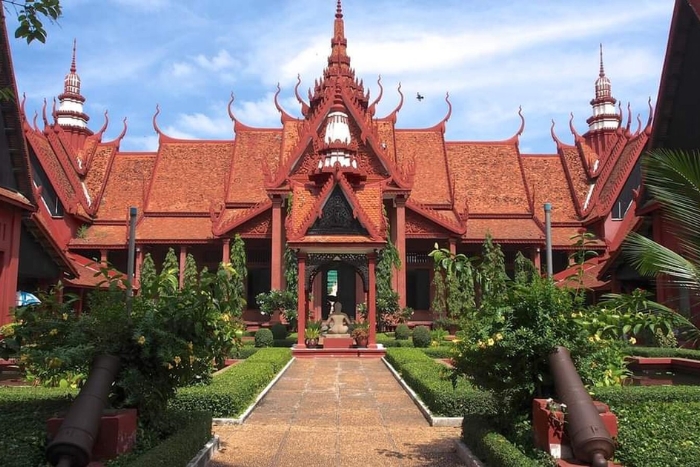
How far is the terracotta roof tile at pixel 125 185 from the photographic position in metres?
27.0

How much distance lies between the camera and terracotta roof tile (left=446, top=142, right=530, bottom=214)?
26.8 meters

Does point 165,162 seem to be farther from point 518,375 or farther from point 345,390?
point 518,375

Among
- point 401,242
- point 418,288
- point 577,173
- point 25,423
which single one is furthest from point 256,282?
point 25,423

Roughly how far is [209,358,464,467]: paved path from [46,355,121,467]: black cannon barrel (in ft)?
5.21

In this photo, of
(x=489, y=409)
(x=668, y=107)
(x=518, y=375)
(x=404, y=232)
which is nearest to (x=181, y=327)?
(x=518, y=375)

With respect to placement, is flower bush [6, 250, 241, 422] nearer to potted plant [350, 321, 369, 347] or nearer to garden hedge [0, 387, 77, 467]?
garden hedge [0, 387, 77, 467]

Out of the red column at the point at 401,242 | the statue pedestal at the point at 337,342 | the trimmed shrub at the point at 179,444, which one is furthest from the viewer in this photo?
the red column at the point at 401,242

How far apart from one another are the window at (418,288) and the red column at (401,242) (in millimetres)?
2194

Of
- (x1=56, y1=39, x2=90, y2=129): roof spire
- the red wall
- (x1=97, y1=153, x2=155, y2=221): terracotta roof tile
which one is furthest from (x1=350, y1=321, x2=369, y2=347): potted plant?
(x1=56, y1=39, x2=90, y2=129): roof spire

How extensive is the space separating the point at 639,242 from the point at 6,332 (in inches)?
218

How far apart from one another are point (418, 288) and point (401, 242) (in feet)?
8.90

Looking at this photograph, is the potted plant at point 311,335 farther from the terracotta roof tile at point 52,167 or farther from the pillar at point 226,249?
the terracotta roof tile at point 52,167

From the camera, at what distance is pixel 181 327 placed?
5.46 m

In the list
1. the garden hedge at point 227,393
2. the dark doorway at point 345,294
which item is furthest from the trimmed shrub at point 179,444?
the dark doorway at point 345,294
